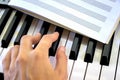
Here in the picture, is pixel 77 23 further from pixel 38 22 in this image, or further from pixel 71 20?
pixel 38 22

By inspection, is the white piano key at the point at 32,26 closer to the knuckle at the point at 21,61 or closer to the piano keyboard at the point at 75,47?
the piano keyboard at the point at 75,47

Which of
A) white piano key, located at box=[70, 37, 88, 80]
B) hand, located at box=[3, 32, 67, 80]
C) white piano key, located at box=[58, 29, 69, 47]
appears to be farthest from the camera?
white piano key, located at box=[58, 29, 69, 47]

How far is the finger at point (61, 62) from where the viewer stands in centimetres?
92

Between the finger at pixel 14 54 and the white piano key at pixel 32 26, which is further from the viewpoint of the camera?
the white piano key at pixel 32 26

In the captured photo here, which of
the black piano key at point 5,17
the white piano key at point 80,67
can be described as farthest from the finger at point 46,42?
the black piano key at point 5,17

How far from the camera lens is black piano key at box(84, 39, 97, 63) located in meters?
1.00

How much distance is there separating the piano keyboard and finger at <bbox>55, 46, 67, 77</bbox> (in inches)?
2.1

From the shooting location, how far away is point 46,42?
0.97m

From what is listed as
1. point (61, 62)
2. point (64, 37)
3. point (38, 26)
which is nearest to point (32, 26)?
point (38, 26)

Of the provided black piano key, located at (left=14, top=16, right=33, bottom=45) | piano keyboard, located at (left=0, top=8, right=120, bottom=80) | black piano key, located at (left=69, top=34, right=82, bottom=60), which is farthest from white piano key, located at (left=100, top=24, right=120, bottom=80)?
black piano key, located at (left=14, top=16, right=33, bottom=45)

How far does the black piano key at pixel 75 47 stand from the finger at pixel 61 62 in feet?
0.15

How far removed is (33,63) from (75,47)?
0.21m

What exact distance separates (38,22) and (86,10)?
0.21 metres

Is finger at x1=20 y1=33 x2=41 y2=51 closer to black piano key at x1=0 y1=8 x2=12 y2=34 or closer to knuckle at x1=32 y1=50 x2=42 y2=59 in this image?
knuckle at x1=32 y1=50 x2=42 y2=59
